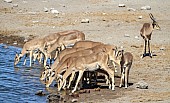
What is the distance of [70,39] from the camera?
63.5 feet

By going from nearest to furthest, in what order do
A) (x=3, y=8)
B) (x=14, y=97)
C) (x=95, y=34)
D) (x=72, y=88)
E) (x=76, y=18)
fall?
1. (x=14, y=97)
2. (x=72, y=88)
3. (x=95, y=34)
4. (x=76, y=18)
5. (x=3, y=8)

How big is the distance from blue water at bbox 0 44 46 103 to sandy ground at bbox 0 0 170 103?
4.67 ft

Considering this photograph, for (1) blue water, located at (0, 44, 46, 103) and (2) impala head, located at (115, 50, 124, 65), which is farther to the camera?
(2) impala head, located at (115, 50, 124, 65)

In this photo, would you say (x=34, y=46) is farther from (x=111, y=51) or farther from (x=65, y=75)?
(x=65, y=75)

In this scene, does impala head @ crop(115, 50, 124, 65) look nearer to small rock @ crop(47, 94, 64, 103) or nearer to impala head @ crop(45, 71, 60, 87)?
impala head @ crop(45, 71, 60, 87)

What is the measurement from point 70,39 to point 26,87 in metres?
3.95

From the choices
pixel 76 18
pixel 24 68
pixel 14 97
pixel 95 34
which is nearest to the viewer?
pixel 14 97

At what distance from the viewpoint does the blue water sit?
14.4m

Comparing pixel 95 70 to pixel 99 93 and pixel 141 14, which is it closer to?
pixel 99 93

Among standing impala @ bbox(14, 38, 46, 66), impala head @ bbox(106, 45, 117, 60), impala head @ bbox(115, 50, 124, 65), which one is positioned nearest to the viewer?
impala head @ bbox(115, 50, 124, 65)

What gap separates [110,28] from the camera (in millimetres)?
25344

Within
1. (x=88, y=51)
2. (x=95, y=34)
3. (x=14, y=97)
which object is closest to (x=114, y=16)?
(x=95, y=34)

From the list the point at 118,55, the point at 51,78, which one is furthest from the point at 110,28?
the point at 51,78

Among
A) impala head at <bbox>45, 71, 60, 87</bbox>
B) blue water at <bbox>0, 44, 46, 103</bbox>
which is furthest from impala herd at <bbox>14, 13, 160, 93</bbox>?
blue water at <bbox>0, 44, 46, 103</bbox>
